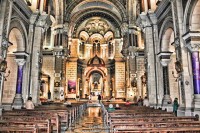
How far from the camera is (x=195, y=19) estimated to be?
34.8ft

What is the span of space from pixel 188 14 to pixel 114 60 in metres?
22.8

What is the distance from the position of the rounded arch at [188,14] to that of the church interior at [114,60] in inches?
1.9

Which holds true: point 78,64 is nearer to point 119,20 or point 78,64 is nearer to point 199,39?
point 119,20

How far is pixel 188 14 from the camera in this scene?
10773mm

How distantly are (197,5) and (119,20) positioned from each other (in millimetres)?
22397

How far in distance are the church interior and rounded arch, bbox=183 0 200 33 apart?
0.05 m

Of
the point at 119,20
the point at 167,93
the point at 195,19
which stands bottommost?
the point at 167,93

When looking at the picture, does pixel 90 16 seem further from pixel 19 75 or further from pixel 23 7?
pixel 19 75

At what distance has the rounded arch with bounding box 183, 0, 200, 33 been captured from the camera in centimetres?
1043

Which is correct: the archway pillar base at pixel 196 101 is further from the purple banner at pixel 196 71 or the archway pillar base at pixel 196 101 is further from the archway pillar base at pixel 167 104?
the archway pillar base at pixel 167 104

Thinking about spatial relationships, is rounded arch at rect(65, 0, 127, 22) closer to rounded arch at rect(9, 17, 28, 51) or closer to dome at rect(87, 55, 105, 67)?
dome at rect(87, 55, 105, 67)

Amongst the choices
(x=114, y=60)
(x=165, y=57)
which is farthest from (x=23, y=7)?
(x=114, y=60)

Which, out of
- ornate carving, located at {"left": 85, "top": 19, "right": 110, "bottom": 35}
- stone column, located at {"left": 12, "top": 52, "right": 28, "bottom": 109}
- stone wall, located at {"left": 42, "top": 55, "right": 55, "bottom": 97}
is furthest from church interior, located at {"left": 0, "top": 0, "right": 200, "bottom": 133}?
ornate carving, located at {"left": 85, "top": 19, "right": 110, "bottom": 35}

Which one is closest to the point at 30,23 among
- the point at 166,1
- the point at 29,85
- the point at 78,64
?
the point at 29,85
